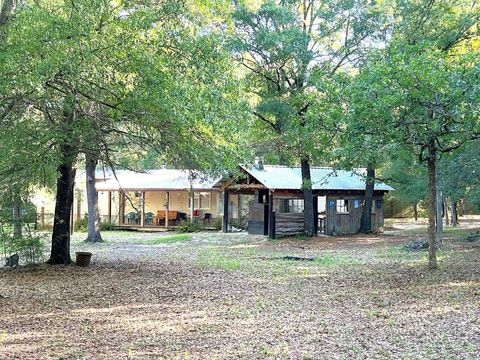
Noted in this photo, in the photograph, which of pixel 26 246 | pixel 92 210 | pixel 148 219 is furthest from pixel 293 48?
pixel 148 219

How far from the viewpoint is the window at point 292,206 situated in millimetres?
28859

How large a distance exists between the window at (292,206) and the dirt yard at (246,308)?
11163mm

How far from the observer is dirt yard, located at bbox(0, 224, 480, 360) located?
22.1ft

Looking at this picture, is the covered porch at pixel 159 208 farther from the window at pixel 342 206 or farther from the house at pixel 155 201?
the window at pixel 342 206

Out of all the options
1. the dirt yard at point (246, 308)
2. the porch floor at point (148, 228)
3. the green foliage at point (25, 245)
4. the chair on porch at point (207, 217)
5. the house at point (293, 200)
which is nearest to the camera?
the dirt yard at point (246, 308)

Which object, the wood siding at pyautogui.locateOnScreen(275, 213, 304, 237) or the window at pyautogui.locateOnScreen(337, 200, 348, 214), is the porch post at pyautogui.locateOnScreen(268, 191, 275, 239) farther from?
the window at pyautogui.locateOnScreen(337, 200, 348, 214)

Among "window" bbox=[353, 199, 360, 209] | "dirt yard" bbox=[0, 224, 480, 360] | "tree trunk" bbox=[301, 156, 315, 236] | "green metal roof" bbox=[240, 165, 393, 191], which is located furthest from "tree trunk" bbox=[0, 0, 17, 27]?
"window" bbox=[353, 199, 360, 209]

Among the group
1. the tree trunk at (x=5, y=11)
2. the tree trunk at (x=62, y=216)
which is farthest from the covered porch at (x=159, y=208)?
the tree trunk at (x=5, y=11)

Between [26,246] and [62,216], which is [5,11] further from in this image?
[62,216]

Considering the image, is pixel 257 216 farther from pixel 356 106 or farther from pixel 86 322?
pixel 86 322

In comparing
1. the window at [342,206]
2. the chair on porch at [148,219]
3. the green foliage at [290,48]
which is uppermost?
the green foliage at [290,48]

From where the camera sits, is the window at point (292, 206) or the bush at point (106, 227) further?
the bush at point (106, 227)

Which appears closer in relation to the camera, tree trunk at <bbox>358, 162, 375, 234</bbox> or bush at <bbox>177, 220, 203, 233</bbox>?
tree trunk at <bbox>358, 162, 375, 234</bbox>

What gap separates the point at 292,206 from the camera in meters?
29.5
